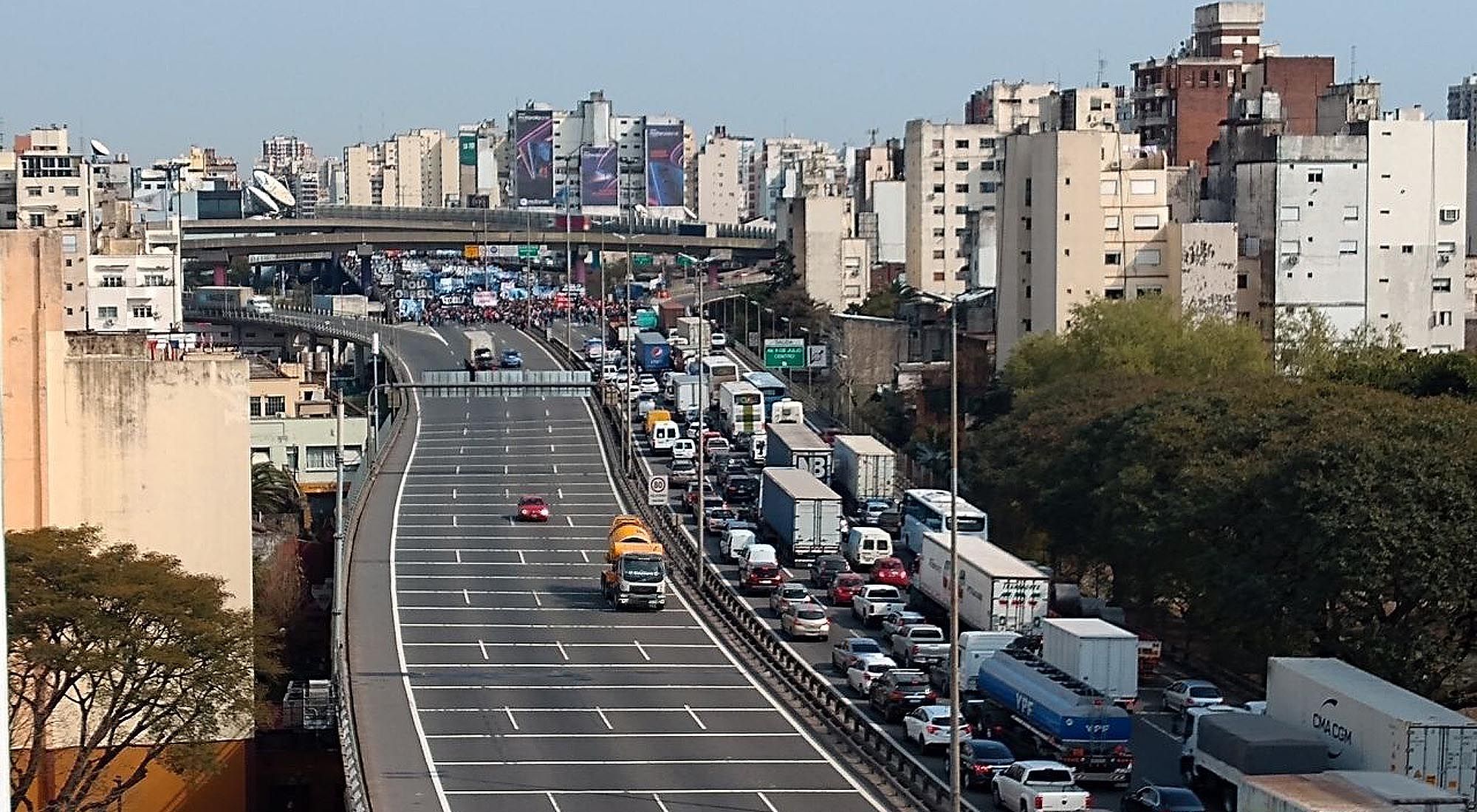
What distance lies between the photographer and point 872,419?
308 ft

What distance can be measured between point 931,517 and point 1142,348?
16.9 m

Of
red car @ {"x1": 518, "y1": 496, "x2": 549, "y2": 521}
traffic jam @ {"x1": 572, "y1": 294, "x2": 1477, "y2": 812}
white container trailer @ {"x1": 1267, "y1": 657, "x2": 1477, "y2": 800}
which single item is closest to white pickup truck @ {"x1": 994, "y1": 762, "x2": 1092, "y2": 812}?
traffic jam @ {"x1": 572, "y1": 294, "x2": 1477, "y2": 812}

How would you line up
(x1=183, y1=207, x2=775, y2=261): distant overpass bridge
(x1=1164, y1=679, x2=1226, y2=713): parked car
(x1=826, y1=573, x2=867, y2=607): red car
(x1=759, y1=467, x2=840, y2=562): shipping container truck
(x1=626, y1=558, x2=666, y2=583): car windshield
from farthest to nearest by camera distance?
(x1=183, y1=207, x2=775, y2=261): distant overpass bridge
(x1=759, y1=467, x2=840, y2=562): shipping container truck
(x1=826, y1=573, x2=867, y2=607): red car
(x1=626, y1=558, x2=666, y2=583): car windshield
(x1=1164, y1=679, x2=1226, y2=713): parked car

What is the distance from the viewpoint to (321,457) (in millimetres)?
92312

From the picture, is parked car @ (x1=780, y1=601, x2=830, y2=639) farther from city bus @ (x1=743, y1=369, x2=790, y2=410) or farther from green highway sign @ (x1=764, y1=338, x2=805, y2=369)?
green highway sign @ (x1=764, y1=338, x2=805, y2=369)

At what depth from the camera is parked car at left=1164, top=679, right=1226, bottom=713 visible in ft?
133

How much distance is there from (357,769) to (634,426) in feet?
180

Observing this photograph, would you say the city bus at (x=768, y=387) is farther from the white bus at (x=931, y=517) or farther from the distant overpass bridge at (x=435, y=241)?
the distant overpass bridge at (x=435, y=241)

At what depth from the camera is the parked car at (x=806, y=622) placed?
48.9 m

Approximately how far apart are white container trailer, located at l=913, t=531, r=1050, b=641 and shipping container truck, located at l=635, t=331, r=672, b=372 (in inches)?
2257

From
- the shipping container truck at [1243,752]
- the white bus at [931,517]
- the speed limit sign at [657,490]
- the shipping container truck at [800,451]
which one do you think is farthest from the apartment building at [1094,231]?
the shipping container truck at [1243,752]

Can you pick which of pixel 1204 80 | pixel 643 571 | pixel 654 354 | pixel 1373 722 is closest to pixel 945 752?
pixel 1373 722

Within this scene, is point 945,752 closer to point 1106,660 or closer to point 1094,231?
point 1106,660

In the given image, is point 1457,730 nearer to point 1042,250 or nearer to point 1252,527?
point 1252,527
